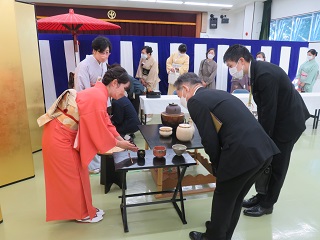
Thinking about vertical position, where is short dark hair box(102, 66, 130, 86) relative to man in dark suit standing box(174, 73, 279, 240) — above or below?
above

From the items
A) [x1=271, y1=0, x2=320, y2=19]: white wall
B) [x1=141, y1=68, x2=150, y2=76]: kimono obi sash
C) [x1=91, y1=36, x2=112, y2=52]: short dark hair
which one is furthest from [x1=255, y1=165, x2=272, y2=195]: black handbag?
[x1=271, y1=0, x2=320, y2=19]: white wall

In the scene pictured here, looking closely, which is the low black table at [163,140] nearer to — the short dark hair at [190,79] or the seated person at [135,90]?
the short dark hair at [190,79]

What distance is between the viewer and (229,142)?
54.9 inches

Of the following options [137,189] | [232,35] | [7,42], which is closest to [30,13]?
[7,42]

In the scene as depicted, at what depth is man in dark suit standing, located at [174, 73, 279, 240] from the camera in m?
1.37

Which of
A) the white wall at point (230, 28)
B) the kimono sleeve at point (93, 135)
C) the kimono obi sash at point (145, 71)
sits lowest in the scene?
the kimono sleeve at point (93, 135)

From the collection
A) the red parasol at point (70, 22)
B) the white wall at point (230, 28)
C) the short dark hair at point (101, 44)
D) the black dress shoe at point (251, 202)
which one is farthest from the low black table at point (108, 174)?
the white wall at point (230, 28)

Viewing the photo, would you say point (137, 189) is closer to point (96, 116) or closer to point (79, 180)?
point (79, 180)

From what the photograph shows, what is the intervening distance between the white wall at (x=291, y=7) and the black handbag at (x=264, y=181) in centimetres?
664

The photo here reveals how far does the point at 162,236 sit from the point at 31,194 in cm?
136

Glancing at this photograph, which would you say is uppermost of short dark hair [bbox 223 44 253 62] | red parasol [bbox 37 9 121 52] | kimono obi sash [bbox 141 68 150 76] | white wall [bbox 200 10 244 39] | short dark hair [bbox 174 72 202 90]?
white wall [bbox 200 10 244 39]

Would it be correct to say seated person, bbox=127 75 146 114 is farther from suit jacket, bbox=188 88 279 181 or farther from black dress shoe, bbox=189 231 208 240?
suit jacket, bbox=188 88 279 181

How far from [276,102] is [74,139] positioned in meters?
1.47

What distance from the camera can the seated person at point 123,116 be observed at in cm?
294
